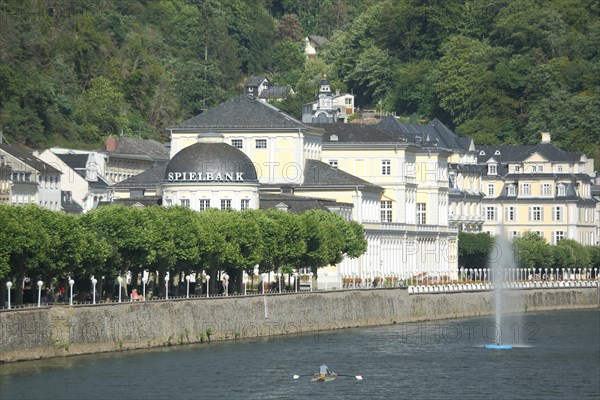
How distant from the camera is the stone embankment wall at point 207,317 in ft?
368

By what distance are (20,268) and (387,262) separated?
249ft

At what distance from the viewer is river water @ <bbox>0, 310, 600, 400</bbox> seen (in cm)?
10656

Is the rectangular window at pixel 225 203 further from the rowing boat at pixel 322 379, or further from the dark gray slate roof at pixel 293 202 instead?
the rowing boat at pixel 322 379

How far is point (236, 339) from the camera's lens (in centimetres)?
13012

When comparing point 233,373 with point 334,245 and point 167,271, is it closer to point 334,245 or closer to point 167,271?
point 167,271

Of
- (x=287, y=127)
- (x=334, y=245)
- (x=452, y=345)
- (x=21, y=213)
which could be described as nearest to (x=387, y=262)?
(x=287, y=127)

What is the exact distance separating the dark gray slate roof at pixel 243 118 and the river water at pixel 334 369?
4900cm

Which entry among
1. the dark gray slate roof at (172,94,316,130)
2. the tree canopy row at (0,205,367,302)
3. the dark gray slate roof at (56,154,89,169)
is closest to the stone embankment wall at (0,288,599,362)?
the tree canopy row at (0,205,367,302)

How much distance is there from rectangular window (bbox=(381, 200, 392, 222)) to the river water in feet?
178

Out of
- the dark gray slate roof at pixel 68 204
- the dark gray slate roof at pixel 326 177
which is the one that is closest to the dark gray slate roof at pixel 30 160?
the dark gray slate roof at pixel 68 204

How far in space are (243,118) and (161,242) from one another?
2372 inches

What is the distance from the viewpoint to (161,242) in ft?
426

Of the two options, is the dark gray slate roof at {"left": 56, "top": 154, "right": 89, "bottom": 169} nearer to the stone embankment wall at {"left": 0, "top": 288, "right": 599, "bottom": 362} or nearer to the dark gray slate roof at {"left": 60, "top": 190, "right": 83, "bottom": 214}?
the dark gray slate roof at {"left": 60, "top": 190, "right": 83, "bottom": 214}

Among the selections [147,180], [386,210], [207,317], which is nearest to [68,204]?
[147,180]
